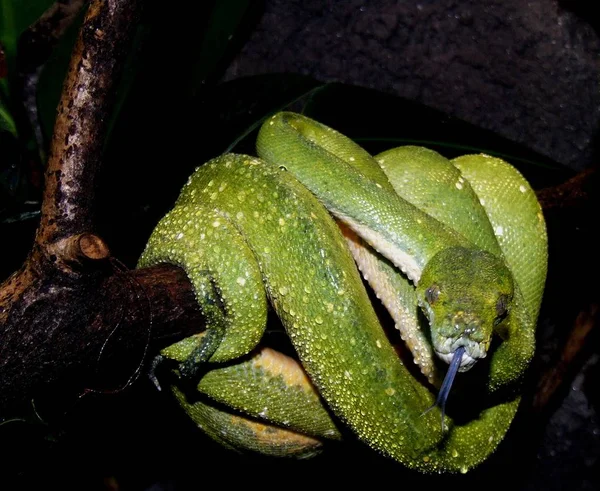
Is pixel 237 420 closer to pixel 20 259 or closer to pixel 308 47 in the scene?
pixel 20 259

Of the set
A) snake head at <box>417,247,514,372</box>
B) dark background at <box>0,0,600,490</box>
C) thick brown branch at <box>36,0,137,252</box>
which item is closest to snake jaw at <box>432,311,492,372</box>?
snake head at <box>417,247,514,372</box>

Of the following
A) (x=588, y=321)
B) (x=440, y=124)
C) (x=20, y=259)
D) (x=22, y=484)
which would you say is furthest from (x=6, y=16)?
(x=588, y=321)

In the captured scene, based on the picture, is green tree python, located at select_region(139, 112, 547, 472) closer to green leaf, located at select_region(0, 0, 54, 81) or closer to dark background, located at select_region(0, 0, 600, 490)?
dark background, located at select_region(0, 0, 600, 490)

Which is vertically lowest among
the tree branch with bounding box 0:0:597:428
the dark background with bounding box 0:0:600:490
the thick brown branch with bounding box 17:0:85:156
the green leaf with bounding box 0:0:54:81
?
the dark background with bounding box 0:0:600:490

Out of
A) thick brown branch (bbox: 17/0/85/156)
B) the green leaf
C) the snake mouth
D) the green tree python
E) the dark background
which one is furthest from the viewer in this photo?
thick brown branch (bbox: 17/0/85/156)

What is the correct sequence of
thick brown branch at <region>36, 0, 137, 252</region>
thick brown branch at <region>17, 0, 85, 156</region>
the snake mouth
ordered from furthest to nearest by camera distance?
thick brown branch at <region>17, 0, 85, 156</region>
the snake mouth
thick brown branch at <region>36, 0, 137, 252</region>

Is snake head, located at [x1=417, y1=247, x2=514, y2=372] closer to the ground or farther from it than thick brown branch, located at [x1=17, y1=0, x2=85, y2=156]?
closer to the ground
